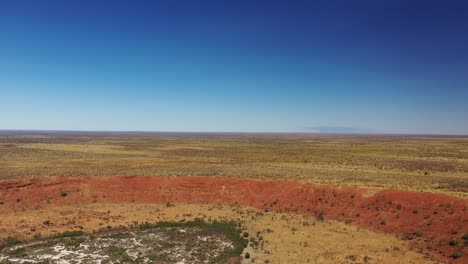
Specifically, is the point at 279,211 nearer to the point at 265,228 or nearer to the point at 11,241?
the point at 265,228

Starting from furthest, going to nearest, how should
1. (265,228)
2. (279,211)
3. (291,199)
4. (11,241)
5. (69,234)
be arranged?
(291,199) → (279,211) → (265,228) → (69,234) → (11,241)

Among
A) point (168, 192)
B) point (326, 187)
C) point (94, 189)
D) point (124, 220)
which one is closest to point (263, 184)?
point (326, 187)

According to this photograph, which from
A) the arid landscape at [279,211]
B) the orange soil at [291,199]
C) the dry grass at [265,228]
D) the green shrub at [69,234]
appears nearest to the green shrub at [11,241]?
the arid landscape at [279,211]

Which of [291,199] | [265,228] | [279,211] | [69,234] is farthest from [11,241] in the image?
[291,199]

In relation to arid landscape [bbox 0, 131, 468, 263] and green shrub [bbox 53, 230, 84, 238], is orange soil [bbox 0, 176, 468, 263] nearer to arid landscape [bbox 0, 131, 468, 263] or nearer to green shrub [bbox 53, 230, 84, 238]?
arid landscape [bbox 0, 131, 468, 263]

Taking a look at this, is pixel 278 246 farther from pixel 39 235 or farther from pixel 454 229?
pixel 39 235
